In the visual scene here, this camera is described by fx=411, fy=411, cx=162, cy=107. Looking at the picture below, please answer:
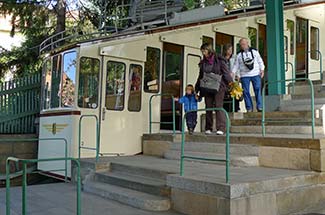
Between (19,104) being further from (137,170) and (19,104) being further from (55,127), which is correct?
(137,170)

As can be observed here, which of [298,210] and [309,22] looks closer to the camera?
[298,210]

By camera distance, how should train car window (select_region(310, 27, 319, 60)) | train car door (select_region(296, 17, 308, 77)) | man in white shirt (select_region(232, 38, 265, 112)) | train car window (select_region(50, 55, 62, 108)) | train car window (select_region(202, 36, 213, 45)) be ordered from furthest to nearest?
1. train car window (select_region(310, 27, 319, 60))
2. train car door (select_region(296, 17, 308, 77))
3. train car window (select_region(202, 36, 213, 45))
4. train car window (select_region(50, 55, 62, 108))
5. man in white shirt (select_region(232, 38, 265, 112))

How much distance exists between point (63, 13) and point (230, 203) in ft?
34.9

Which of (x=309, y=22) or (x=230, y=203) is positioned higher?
(x=309, y=22)

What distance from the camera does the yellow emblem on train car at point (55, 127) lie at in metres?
9.25

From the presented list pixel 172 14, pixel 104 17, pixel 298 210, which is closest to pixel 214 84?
pixel 298 210

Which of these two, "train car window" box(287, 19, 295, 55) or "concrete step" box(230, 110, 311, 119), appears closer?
"concrete step" box(230, 110, 311, 119)

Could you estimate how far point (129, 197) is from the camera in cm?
632

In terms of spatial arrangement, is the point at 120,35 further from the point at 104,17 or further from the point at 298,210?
the point at 298,210

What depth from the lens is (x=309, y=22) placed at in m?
13.2

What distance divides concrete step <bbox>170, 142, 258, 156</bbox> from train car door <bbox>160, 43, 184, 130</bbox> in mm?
2293

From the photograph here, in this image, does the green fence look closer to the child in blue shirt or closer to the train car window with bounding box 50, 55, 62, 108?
the train car window with bounding box 50, 55, 62, 108

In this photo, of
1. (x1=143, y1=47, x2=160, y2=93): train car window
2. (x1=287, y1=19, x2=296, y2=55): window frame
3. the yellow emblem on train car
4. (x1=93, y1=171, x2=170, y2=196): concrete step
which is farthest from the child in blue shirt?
(x1=287, y1=19, x2=296, y2=55): window frame

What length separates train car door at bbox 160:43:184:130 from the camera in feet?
33.6
